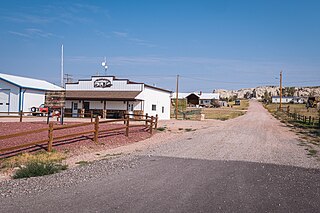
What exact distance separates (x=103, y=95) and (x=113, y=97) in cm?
205

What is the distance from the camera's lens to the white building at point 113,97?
39.6 m

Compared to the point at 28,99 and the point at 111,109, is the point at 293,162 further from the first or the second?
the point at 28,99

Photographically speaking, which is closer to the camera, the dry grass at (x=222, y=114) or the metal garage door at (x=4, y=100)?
the metal garage door at (x=4, y=100)

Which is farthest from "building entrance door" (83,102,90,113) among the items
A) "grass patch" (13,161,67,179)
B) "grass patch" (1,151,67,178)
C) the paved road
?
"grass patch" (13,161,67,179)

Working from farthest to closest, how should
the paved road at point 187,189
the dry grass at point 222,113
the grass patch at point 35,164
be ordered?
the dry grass at point 222,113 → the grass patch at point 35,164 → the paved road at point 187,189

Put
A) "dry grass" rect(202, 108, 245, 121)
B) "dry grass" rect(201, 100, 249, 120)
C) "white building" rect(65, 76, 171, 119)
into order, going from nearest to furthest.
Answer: "white building" rect(65, 76, 171, 119) → "dry grass" rect(202, 108, 245, 121) → "dry grass" rect(201, 100, 249, 120)

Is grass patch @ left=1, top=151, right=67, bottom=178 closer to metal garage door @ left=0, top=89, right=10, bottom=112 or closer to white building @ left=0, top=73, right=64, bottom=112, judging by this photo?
white building @ left=0, top=73, right=64, bottom=112

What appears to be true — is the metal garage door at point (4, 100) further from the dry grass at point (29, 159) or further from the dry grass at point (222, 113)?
the dry grass at point (29, 159)

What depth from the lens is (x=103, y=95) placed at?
40.4 metres

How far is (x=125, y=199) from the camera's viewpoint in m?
6.14

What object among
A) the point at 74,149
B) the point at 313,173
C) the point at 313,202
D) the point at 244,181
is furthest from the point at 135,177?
the point at 74,149

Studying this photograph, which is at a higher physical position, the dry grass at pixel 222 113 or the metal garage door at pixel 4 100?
the metal garage door at pixel 4 100

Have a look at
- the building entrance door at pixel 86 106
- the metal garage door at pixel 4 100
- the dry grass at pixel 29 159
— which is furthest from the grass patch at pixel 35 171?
the metal garage door at pixel 4 100

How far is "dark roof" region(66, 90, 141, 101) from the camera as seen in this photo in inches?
1520
